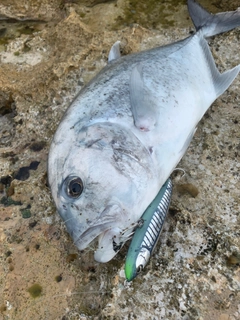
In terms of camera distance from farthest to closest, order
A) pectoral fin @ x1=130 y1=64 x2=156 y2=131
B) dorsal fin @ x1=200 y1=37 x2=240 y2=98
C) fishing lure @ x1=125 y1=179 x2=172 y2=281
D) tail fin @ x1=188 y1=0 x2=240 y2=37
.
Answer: tail fin @ x1=188 y1=0 x2=240 y2=37, dorsal fin @ x1=200 y1=37 x2=240 y2=98, pectoral fin @ x1=130 y1=64 x2=156 y2=131, fishing lure @ x1=125 y1=179 x2=172 y2=281

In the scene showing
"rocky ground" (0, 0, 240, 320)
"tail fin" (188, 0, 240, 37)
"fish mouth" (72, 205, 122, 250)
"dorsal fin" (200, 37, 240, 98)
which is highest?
"tail fin" (188, 0, 240, 37)

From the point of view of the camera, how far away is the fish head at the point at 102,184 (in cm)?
215

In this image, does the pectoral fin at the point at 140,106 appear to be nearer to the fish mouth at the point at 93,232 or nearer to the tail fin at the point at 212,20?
the fish mouth at the point at 93,232

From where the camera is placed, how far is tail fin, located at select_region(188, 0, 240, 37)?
361cm

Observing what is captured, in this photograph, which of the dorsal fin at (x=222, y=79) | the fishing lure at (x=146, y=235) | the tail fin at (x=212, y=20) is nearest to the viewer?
the fishing lure at (x=146, y=235)

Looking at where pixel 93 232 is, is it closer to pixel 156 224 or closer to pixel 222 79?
pixel 156 224

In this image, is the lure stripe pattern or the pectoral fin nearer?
the lure stripe pattern

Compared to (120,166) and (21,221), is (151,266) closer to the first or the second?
(120,166)

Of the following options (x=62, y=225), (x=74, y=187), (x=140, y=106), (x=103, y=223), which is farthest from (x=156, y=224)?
(x=140, y=106)

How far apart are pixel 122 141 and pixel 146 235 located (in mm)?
672

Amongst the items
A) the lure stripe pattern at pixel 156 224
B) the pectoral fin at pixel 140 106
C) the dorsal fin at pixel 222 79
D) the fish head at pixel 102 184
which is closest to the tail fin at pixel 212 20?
the dorsal fin at pixel 222 79

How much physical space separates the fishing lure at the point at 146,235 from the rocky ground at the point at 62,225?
0.17 m

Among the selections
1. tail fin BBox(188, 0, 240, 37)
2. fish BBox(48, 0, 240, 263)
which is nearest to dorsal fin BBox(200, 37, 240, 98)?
fish BBox(48, 0, 240, 263)

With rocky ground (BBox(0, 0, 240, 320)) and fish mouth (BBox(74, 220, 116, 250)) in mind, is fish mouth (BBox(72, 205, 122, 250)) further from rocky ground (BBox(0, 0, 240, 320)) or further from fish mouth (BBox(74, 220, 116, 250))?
rocky ground (BBox(0, 0, 240, 320))
